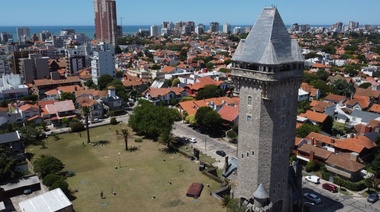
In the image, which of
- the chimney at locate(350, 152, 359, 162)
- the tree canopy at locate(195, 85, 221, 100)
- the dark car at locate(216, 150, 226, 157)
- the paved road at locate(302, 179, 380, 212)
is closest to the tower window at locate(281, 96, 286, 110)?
the paved road at locate(302, 179, 380, 212)

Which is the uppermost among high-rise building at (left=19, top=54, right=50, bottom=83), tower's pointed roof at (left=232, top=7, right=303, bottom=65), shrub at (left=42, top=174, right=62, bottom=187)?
tower's pointed roof at (left=232, top=7, right=303, bottom=65)

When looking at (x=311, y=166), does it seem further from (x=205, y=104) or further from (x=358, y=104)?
(x=358, y=104)

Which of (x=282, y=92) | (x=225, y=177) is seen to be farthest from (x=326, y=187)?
(x=282, y=92)

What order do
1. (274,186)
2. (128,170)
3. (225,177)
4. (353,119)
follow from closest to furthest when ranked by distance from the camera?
(274,186) → (225,177) → (128,170) → (353,119)

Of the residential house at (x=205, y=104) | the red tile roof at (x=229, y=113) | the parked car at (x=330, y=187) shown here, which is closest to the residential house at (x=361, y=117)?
the red tile roof at (x=229, y=113)

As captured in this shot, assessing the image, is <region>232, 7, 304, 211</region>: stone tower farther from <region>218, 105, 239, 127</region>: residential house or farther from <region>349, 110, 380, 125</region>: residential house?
<region>349, 110, 380, 125</region>: residential house

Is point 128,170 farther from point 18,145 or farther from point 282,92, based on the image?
point 282,92
